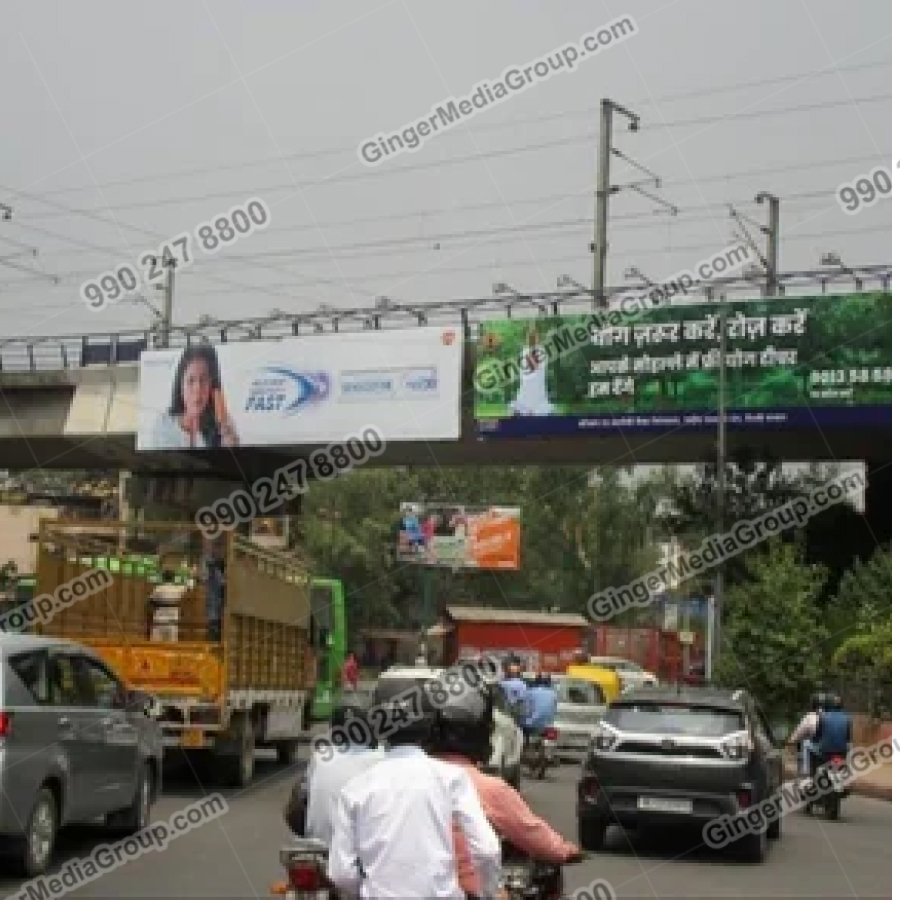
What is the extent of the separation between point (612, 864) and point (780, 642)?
16.5 metres

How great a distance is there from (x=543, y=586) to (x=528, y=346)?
41.1m

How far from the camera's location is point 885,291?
29.7m

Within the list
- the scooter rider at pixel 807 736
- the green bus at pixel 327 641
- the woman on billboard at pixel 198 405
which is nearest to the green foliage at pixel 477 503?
the woman on billboard at pixel 198 405

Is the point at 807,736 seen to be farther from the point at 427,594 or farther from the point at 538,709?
the point at 427,594

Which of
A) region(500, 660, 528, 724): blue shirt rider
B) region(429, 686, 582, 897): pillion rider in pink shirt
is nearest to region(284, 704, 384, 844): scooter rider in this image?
region(429, 686, 582, 897): pillion rider in pink shirt

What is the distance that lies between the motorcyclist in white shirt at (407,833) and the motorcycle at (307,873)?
0.95 meters

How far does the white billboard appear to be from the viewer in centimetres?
3425

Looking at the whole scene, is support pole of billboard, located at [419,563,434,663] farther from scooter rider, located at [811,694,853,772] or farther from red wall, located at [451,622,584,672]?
scooter rider, located at [811,694,853,772]

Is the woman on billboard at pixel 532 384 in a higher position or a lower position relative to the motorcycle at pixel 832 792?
higher

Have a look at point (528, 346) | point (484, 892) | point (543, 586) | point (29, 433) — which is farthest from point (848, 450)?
point (543, 586)

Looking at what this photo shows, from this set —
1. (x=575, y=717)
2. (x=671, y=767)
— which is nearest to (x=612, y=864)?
(x=671, y=767)

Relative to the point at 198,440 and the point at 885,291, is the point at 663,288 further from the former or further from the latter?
the point at 198,440

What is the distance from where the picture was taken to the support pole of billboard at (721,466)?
3017 centimetres

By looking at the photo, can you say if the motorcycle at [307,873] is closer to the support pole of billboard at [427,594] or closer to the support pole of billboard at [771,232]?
the support pole of billboard at [771,232]
